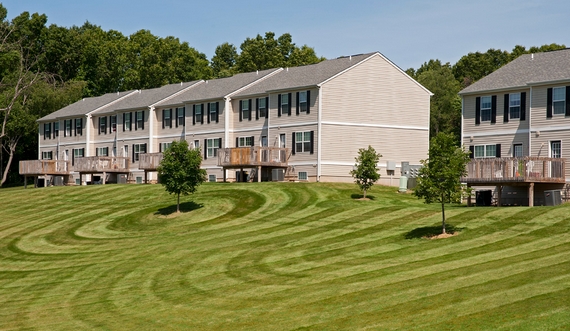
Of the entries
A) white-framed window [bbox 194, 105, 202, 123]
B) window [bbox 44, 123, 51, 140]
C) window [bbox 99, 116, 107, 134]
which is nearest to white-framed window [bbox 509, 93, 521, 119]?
white-framed window [bbox 194, 105, 202, 123]

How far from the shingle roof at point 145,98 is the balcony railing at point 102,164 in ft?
19.0

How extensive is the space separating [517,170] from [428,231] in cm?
913

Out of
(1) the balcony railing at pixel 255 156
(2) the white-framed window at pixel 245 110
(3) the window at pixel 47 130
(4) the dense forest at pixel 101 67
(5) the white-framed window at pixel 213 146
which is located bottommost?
(1) the balcony railing at pixel 255 156

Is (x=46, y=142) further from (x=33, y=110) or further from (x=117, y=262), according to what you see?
(x=117, y=262)

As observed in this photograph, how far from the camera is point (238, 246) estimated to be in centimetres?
3884

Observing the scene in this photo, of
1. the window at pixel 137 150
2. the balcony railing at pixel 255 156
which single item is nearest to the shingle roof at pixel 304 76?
the balcony railing at pixel 255 156

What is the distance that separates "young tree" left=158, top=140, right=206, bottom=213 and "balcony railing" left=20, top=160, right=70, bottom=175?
1263 inches

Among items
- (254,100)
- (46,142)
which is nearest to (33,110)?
(46,142)

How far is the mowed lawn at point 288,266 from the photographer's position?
24.1 meters

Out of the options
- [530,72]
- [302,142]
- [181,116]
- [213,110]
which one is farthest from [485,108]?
[181,116]

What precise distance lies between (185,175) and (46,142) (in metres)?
47.7

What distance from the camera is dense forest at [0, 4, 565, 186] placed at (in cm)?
9931

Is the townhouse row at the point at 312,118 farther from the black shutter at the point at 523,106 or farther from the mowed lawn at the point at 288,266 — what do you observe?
the black shutter at the point at 523,106

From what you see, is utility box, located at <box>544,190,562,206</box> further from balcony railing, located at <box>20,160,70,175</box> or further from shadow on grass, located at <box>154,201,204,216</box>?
balcony railing, located at <box>20,160,70,175</box>
